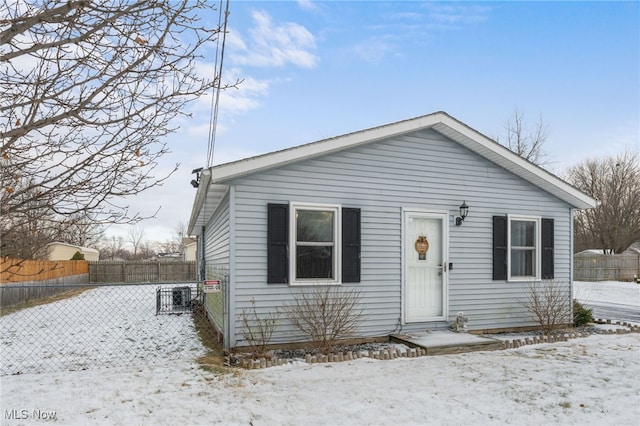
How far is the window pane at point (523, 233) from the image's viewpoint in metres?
8.31

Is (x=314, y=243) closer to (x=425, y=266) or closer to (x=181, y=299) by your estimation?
(x=425, y=266)

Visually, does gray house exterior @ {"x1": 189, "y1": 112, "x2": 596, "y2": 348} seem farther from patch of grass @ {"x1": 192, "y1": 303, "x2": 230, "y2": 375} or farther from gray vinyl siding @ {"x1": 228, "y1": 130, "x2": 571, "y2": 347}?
patch of grass @ {"x1": 192, "y1": 303, "x2": 230, "y2": 375}

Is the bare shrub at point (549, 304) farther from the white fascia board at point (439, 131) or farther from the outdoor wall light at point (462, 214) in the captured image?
the outdoor wall light at point (462, 214)

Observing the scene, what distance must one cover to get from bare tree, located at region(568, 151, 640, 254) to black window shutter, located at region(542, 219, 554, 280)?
915 inches

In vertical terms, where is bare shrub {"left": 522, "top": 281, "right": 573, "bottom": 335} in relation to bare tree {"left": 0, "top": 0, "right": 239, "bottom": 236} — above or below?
below

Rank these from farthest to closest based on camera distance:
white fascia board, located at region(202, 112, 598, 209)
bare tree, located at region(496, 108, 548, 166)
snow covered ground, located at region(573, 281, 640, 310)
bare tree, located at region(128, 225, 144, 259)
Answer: bare tree, located at region(128, 225, 144, 259) < bare tree, located at region(496, 108, 548, 166) < snow covered ground, located at region(573, 281, 640, 310) < white fascia board, located at region(202, 112, 598, 209)

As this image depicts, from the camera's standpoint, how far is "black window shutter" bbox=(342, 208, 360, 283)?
684 centimetres

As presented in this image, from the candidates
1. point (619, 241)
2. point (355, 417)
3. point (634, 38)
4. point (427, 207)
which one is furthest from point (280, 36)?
point (619, 241)

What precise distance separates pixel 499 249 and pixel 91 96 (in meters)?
7.32

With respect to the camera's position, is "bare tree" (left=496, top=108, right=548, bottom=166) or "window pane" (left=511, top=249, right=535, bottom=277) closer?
"window pane" (left=511, top=249, right=535, bottom=277)

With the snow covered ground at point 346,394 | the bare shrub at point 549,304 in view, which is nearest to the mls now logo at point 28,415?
the snow covered ground at point 346,394

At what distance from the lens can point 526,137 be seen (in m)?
24.2

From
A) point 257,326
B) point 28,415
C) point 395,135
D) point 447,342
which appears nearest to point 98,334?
point 257,326

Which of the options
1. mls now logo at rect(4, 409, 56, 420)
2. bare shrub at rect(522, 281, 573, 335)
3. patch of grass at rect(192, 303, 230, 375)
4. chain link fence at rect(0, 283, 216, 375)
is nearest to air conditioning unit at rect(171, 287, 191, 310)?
chain link fence at rect(0, 283, 216, 375)
